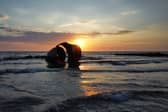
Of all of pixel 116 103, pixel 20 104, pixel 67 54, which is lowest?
pixel 116 103

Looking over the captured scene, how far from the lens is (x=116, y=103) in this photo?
18.2ft

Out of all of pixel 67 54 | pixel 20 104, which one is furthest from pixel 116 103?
pixel 67 54

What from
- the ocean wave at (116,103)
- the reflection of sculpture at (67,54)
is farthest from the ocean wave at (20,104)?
the reflection of sculpture at (67,54)

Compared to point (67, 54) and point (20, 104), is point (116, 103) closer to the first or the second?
point (20, 104)

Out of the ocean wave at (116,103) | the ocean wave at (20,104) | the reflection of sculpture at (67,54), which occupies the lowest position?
the ocean wave at (116,103)

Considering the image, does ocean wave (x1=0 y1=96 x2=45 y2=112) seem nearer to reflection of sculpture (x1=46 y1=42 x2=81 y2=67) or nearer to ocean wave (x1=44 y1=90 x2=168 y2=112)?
ocean wave (x1=44 y1=90 x2=168 y2=112)

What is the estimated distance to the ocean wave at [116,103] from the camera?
4.93 meters

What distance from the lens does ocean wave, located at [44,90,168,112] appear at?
4.93 m

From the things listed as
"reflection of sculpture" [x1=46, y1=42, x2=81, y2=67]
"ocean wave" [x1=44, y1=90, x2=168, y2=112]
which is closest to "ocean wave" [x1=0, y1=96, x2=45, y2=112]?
"ocean wave" [x1=44, y1=90, x2=168, y2=112]

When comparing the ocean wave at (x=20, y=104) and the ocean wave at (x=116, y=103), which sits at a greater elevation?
the ocean wave at (x=20, y=104)

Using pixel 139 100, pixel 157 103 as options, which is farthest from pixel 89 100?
pixel 157 103

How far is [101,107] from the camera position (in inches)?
202

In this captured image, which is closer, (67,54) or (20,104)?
(20,104)

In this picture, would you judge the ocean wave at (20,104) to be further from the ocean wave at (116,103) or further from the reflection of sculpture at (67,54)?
the reflection of sculpture at (67,54)
